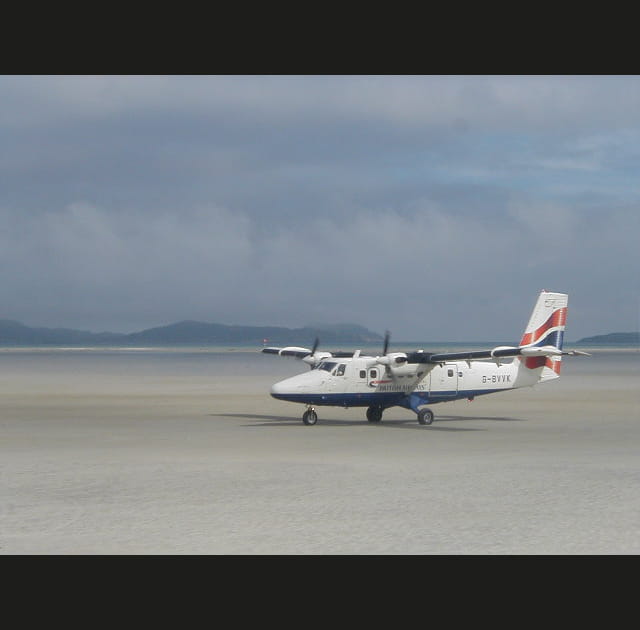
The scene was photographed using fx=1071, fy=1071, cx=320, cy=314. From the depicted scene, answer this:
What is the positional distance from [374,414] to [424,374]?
2.37m

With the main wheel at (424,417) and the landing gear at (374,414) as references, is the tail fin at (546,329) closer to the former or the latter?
the main wheel at (424,417)

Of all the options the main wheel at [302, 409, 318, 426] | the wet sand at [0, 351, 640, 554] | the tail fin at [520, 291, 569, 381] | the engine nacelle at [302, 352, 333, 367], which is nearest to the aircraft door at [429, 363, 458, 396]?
the wet sand at [0, 351, 640, 554]

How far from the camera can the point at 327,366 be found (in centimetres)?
3616

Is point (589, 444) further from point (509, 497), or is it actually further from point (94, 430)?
point (94, 430)

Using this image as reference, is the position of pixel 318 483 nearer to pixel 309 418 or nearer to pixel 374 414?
pixel 309 418

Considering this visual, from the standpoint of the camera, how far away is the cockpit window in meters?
36.1

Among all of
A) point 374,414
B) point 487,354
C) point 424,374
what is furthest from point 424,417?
point 487,354

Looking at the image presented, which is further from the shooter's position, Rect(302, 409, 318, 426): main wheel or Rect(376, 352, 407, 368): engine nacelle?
Rect(302, 409, 318, 426): main wheel

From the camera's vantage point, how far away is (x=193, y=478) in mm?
22922

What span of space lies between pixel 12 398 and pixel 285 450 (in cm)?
3024

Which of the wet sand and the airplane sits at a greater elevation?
the airplane

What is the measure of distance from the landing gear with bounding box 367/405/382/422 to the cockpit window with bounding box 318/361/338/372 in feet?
9.70

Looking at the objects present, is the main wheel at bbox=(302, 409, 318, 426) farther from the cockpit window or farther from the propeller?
the propeller

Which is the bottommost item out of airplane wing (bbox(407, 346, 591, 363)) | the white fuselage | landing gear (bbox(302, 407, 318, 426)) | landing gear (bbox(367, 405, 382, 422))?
landing gear (bbox(302, 407, 318, 426))
